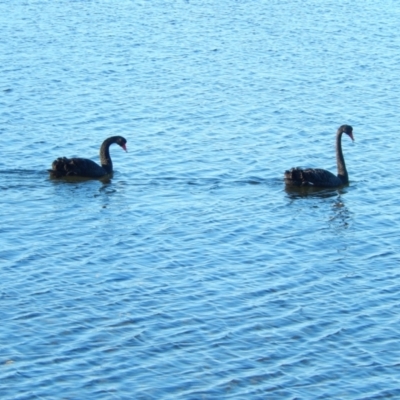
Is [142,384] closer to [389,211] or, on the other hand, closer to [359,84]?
[389,211]

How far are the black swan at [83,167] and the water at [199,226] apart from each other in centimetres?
20

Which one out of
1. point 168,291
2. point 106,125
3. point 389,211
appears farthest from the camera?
point 106,125

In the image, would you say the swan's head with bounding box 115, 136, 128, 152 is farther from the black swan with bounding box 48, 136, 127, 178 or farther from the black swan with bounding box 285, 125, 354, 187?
the black swan with bounding box 285, 125, 354, 187

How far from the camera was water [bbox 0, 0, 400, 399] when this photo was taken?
39.1 feet

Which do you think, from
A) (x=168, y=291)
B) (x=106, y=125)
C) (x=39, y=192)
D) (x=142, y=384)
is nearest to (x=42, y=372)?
(x=142, y=384)

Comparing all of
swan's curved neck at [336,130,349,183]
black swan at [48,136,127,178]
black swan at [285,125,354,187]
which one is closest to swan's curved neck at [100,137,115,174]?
black swan at [48,136,127,178]

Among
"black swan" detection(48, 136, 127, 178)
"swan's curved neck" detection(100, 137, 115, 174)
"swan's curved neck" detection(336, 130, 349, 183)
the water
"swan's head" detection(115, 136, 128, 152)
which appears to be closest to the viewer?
the water

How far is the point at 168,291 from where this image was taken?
13914 millimetres

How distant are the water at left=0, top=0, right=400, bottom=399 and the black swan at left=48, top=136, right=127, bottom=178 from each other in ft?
0.66

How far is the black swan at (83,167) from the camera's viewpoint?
61.6ft

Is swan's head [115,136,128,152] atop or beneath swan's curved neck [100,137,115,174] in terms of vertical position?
atop

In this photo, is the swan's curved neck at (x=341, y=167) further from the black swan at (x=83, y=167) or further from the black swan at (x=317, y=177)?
the black swan at (x=83, y=167)

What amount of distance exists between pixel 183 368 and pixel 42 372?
144 centimetres

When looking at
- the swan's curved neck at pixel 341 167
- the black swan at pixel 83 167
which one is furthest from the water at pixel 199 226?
the swan's curved neck at pixel 341 167
